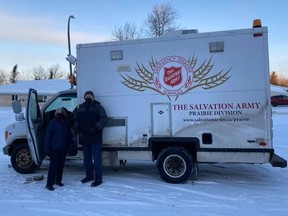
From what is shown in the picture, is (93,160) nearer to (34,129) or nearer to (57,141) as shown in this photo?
(57,141)

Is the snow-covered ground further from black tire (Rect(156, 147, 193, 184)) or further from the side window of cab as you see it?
the side window of cab

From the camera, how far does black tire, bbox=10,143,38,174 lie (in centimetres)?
802

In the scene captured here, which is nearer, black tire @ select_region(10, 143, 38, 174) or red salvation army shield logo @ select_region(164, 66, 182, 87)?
red salvation army shield logo @ select_region(164, 66, 182, 87)

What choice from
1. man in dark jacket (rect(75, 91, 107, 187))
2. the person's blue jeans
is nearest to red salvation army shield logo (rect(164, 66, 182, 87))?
man in dark jacket (rect(75, 91, 107, 187))

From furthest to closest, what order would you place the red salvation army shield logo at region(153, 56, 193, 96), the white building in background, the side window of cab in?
1. the white building in background
2. the side window of cab
3. the red salvation army shield logo at region(153, 56, 193, 96)

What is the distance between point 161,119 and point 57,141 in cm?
211

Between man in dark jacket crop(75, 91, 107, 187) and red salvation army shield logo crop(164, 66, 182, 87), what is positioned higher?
red salvation army shield logo crop(164, 66, 182, 87)

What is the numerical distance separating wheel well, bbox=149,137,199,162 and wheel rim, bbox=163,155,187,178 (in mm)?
263

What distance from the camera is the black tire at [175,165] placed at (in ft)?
22.7

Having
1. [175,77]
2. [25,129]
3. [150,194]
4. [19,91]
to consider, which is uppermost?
[19,91]

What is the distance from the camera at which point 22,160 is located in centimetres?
805

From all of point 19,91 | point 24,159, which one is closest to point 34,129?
point 24,159

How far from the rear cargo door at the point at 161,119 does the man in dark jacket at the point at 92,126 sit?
0.99m

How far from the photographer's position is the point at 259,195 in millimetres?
6156
